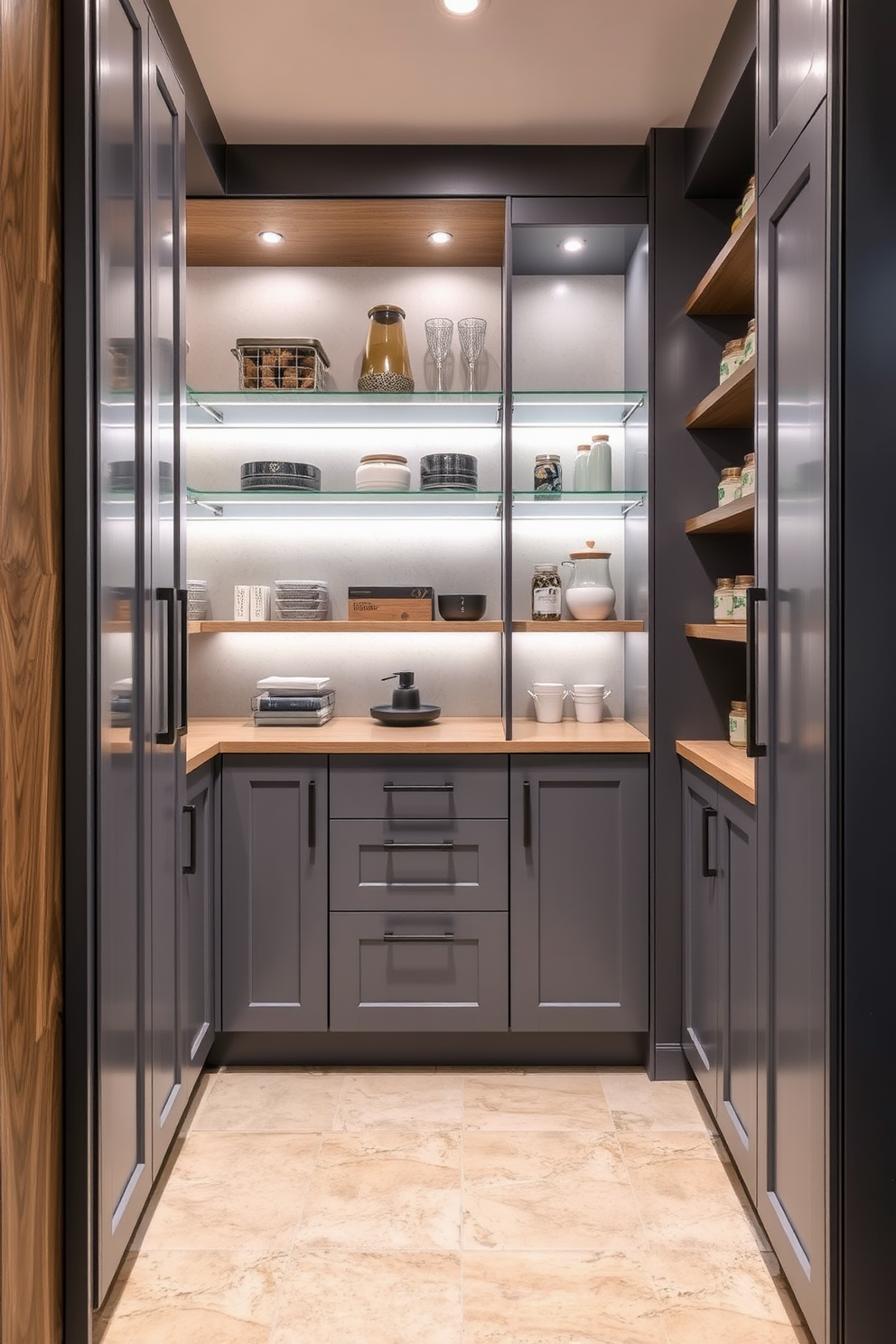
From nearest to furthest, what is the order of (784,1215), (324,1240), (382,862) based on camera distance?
(784,1215), (324,1240), (382,862)

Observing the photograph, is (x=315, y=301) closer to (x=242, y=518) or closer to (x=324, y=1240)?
(x=242, y=518)

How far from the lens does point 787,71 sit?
1.58 m

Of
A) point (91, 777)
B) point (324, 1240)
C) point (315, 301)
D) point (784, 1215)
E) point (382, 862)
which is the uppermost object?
point (315, 301)

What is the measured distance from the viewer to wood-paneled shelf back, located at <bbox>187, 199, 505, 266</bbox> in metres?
2.67

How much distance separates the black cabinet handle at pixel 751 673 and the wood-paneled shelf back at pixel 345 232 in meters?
1.66

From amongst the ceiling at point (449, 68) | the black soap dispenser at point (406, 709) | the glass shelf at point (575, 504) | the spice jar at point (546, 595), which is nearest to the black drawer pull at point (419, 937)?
the black soap dispenser at point (406, 709)

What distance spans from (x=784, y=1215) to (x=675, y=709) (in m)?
1.33

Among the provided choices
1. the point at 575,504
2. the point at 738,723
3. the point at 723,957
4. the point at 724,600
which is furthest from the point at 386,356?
the point at 723,957

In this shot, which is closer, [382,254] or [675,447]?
[675,447]

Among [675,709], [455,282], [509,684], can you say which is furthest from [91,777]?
[455,282]

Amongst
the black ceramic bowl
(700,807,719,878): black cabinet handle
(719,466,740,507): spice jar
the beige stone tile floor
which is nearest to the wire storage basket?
the black ceramic bowl

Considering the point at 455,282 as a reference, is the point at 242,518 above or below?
below

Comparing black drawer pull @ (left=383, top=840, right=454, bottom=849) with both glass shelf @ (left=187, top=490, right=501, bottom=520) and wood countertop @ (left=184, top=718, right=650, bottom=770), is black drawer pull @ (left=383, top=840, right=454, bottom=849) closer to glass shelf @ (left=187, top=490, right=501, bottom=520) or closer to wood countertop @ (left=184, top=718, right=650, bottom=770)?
wood countertop @ (left=184, top=718, right=650, bottom=770)

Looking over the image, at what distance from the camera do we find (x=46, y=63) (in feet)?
4.60
